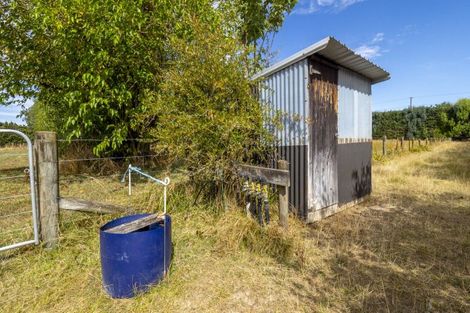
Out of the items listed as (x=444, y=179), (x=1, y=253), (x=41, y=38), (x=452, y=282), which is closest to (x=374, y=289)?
(x=452, y=282)

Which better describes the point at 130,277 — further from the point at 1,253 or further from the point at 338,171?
the point at 338,171

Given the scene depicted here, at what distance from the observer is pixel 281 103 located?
184 inches

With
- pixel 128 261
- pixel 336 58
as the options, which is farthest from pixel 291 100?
pixel 128 261

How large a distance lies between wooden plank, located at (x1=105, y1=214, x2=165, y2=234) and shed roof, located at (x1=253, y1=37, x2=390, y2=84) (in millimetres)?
3017

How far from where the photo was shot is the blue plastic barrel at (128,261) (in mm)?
2314

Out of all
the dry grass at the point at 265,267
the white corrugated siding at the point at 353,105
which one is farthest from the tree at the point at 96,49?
the dry grass at the point at 265,267

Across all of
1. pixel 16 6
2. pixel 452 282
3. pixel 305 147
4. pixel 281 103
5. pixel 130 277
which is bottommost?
pixel 452 282

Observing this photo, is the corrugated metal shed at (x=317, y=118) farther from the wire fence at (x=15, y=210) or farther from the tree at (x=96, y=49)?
the wire fence at (x=15, y=210)

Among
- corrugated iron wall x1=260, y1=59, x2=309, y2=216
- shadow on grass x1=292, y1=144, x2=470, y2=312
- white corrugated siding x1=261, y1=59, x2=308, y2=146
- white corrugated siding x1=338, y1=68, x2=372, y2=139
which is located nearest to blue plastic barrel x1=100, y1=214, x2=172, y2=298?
shadow on grass x1=292, y1=144, x2=470, y2=312

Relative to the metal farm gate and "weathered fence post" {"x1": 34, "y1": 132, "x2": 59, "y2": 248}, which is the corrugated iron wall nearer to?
"weathered fence post" {"x1": 34, "y1": 132, "x2": 59, "y2": 248}

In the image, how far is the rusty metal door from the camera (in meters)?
4.40

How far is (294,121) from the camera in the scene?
4449 mm

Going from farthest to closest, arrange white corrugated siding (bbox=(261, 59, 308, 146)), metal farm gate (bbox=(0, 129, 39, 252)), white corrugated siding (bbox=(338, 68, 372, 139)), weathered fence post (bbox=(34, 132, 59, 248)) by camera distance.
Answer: white corrugated siding (bbox=(338, 68, 372, 139)) → white corrugated siding (bbox=(261, 59, 308, 146)) → weathered fence post (bbox=(34, 132, 59, 248)) → metal farm gate (bbox=(0, 129, 39, 252))

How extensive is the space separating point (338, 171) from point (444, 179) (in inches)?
199
